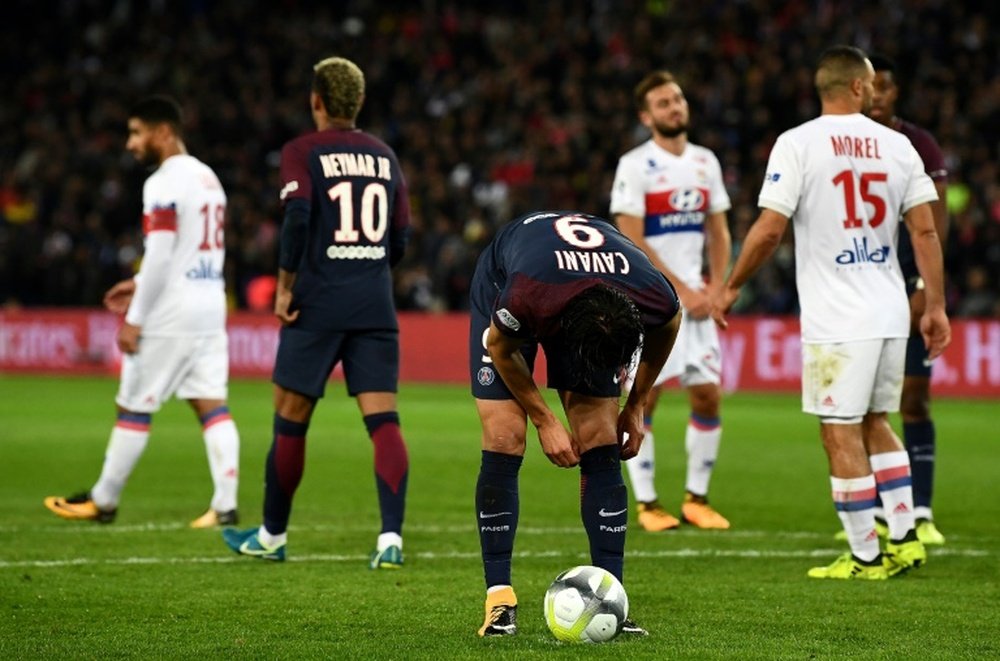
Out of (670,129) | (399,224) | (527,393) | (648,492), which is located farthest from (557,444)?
(670,129)

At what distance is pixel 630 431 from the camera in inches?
242

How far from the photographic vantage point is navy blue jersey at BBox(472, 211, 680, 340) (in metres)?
5.59

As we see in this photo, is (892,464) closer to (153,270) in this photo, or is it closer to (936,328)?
(936,328)

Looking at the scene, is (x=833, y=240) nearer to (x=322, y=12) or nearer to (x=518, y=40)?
(x=518, y=40)

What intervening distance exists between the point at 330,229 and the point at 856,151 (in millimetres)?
2544

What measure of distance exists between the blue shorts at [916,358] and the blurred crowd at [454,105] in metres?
12.5

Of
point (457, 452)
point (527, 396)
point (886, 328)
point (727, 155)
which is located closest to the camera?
point (527, 396)

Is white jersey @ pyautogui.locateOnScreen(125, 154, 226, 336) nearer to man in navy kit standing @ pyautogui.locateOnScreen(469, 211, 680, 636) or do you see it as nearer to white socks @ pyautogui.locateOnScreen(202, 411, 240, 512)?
A: white socks @ pyautogui.locateOnScreen(202, 411, 240, 512)

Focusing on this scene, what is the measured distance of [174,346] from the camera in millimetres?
9508

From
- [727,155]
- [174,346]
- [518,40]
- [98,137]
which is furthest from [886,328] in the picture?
[98,137]

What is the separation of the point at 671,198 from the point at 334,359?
2.81m

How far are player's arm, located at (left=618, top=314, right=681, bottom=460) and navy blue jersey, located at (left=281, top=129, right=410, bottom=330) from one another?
224cm

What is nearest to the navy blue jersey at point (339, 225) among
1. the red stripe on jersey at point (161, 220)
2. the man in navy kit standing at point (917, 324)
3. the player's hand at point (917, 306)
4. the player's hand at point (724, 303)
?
the red stripe on jersey at point (161, 220)

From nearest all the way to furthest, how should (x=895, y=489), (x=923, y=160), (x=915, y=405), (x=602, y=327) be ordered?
(x=602, y=327), (x=895, y=489), (x=923, y=160), (x=915, y=405)
